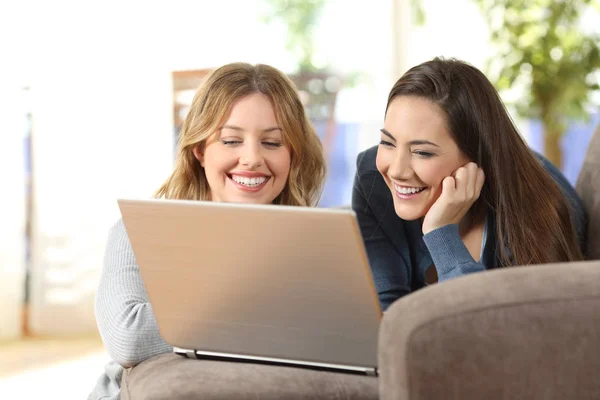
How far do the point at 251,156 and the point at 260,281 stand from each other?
0.60 m

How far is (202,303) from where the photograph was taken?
1193 mm

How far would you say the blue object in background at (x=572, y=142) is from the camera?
4.33m

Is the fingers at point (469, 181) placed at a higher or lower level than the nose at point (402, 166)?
lower

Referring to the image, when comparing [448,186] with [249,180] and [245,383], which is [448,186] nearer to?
[249,180]

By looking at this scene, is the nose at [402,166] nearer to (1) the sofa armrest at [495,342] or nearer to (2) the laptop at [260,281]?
(2) the laptop at [260,281]

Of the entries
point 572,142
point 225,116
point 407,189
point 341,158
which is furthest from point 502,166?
point 572,142

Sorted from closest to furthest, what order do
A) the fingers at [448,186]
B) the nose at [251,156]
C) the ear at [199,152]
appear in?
the fingers at [448,186]
the nose at [251,156]
the ear at [199,152]

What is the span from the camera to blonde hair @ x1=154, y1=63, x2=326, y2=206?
1749mm

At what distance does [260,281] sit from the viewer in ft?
3.71

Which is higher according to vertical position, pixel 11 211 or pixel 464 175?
pixel 464 175

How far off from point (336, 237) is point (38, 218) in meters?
2.84

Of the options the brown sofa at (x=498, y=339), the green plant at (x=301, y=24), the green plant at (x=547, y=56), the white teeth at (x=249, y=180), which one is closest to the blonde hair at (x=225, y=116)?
the white teeth at (x=249, y=180)

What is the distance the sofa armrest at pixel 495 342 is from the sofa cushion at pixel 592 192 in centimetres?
74

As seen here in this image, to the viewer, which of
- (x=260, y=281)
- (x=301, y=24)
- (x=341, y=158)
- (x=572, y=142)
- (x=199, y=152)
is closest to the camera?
(x=260, y=281)
